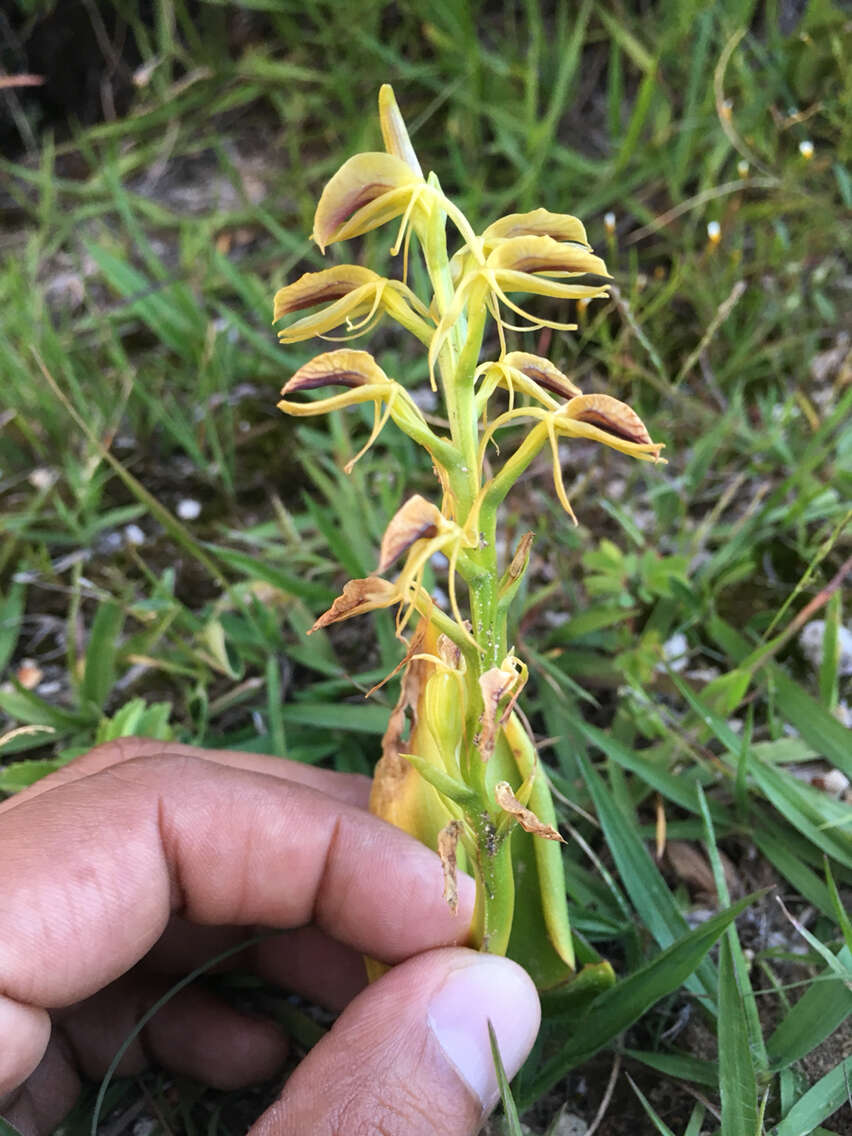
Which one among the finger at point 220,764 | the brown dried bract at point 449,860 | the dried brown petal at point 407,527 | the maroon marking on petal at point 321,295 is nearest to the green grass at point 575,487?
the finger at point 220,764

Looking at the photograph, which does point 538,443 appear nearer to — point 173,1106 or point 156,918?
point 156,918

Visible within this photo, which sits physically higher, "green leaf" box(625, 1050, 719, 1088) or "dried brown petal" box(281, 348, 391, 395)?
"dried brown petal" box(281, 348, 391, 395)

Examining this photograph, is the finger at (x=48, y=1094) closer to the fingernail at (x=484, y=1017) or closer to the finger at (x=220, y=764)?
the finger at (x=220, y=764)

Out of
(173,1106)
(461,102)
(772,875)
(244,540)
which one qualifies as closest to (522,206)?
(461,102)

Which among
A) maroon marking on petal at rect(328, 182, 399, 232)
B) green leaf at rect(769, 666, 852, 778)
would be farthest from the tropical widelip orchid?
green leaf at rect(769, 666, 852, 778)

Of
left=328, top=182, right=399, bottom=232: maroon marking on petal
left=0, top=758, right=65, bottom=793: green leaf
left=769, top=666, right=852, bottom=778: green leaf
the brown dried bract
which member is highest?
left=328, top=182, right=399, bottom=232: maroon marking on petal

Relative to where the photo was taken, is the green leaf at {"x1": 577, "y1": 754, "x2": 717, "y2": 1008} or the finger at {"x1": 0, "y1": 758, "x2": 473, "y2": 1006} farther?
the green leaf at {"x1": 577, "y1": 754, "x2": 717, "y2": 1008}

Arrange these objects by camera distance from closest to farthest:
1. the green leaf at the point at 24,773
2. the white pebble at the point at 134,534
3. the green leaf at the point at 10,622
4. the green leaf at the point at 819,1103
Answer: the green leaf at the point at 819,1103 → the green leaf at the point at 24,773 → the green leaf at the point at 10,622 → the white pebble at the point at 134,534

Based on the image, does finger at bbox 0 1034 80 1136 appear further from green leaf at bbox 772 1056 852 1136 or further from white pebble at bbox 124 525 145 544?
white pebble at bbox 124 525 145 544
